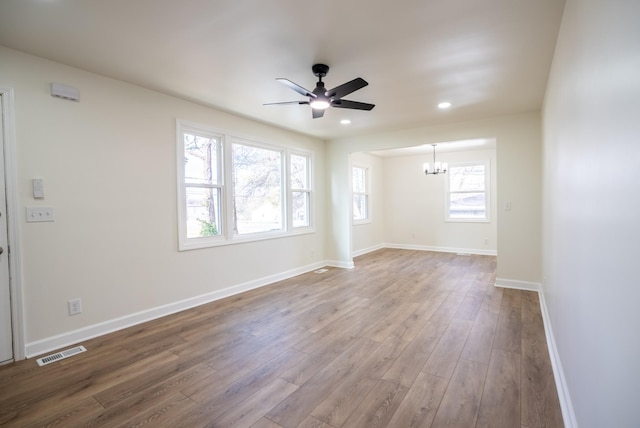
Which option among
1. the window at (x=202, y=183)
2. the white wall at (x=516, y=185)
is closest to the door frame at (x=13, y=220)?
the window at (x=202, y=183)

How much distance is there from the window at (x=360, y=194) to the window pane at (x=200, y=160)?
12.8ft

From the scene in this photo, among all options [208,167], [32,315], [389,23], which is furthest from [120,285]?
[389,23]

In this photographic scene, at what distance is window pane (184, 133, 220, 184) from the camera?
3.83 m

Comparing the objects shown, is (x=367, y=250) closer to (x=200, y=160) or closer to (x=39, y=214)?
(x=200, y=160)

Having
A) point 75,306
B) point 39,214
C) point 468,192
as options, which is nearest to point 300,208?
point 75,306

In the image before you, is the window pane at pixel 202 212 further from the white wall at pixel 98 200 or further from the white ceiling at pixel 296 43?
the white ceiling at pixel 296 43

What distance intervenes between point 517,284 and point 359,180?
13.6 feet

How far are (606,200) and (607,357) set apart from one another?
0.57 metres

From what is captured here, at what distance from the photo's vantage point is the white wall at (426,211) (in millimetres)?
7172

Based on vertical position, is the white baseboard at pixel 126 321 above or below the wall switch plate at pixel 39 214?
below

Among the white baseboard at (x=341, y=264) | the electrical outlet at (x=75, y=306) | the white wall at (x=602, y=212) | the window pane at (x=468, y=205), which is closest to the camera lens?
the white wall at (x=602, y=212)

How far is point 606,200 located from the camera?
1.16 m

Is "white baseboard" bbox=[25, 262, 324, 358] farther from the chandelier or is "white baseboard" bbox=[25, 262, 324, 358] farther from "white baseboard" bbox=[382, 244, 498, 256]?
"white baseboard" bbox=[382, 244, 498, 256]

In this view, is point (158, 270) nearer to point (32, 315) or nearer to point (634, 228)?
point (32, 315)
